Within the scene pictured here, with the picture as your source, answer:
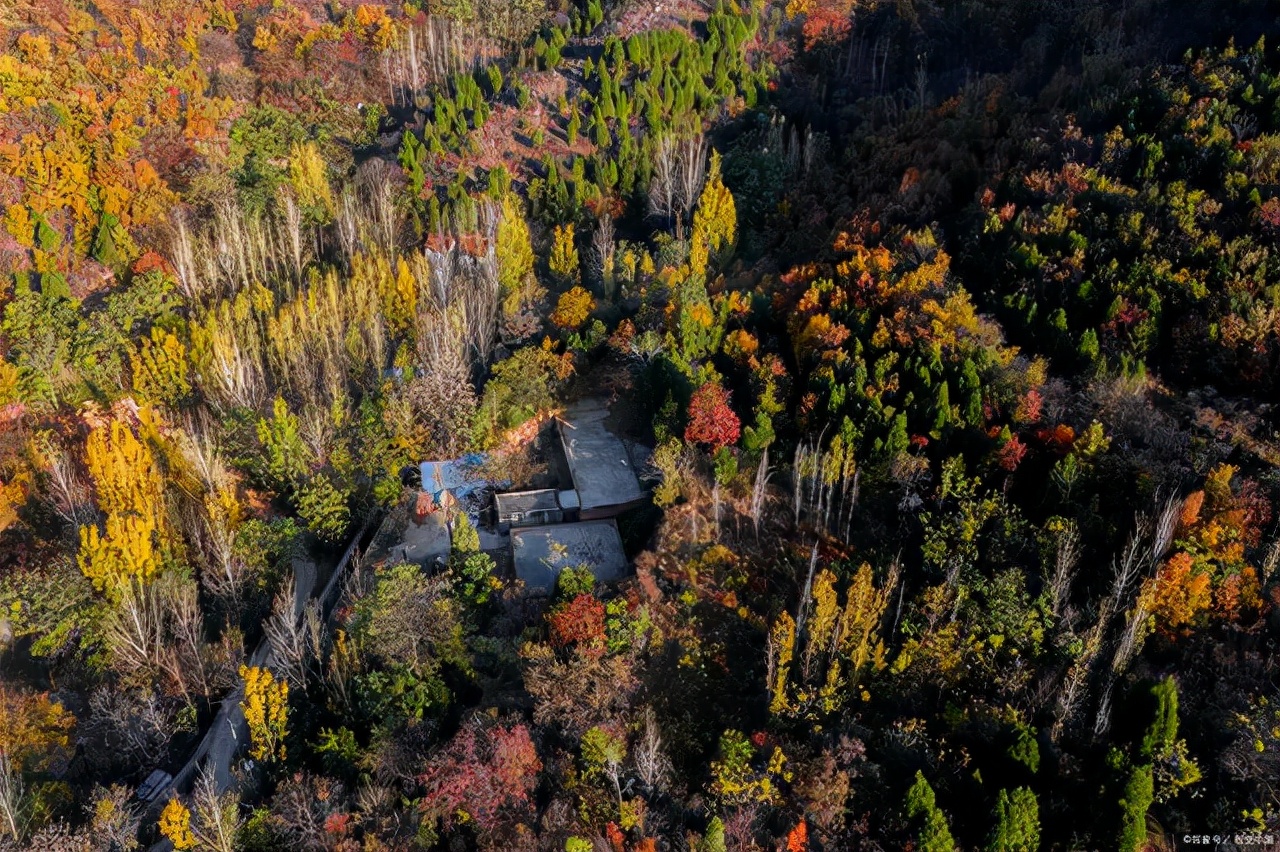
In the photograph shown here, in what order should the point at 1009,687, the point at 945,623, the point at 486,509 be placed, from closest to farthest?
the point at 1009,687, the point at 945,623, the point at 486,509

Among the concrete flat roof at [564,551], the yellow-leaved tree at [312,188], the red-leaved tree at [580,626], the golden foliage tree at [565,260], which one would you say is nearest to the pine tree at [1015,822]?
the red-leaved tree at [580,626]

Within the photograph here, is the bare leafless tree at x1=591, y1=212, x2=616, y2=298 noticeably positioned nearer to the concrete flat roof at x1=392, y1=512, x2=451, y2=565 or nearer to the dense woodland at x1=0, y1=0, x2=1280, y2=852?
the dense woodland at x1=0, y1=0, x2=1280, y2=852

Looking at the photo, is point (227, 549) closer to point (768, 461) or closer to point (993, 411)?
point (768, 461)

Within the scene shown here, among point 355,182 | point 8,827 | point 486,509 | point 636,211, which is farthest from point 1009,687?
point 355,182

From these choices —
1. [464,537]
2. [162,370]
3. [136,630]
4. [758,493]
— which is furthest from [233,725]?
[758,493]

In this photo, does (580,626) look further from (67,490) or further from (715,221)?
(715,221)

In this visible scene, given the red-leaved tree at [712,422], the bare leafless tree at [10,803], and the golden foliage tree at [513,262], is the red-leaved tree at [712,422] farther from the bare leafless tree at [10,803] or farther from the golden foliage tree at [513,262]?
the bare leafless tree at [10,803]
